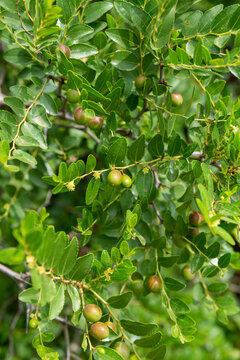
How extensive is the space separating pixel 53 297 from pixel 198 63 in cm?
70

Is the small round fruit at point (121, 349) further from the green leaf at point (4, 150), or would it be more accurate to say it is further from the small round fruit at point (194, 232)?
the green leaf at point (4, 150)

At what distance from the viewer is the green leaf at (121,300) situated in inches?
41.5

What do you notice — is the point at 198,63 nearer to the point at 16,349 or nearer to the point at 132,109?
the point at 132,109

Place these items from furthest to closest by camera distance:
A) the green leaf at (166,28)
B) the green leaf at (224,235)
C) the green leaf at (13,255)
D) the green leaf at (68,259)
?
1. the green leaf at (166,28)
2. the green leaf at (68,259)
3. the green leaf at (224,235)
4. the green leaf at (13,255)

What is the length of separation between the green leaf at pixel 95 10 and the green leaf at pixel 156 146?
374 millimetres

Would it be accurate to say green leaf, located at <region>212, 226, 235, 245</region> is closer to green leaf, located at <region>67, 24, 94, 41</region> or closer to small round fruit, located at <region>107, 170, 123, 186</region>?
small round fruit, located at <region>107, 170, 123, 186</region>

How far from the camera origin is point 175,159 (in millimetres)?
1171

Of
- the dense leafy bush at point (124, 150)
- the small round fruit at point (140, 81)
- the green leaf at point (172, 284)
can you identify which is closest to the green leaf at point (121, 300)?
the dense leafy bush at point (124, 150)

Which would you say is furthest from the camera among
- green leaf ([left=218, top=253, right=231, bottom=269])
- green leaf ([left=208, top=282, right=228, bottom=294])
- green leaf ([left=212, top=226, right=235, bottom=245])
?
green leaf ([left=208, top=282, right=228, bottom=294])

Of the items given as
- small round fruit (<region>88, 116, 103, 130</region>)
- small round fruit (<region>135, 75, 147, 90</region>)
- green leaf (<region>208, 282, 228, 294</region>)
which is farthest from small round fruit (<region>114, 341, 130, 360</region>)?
small round fruit (<region>135, 75, 147, 90</region>)

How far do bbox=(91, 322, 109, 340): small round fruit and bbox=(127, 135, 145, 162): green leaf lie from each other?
1.53 feet

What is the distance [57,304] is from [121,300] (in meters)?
0.22

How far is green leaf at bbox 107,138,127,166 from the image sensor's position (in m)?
1.06

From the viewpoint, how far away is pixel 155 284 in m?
1.25
